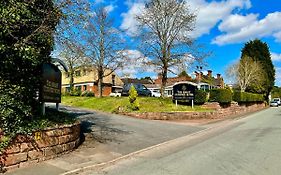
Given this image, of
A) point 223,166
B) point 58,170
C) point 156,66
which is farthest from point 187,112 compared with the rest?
point 58,170

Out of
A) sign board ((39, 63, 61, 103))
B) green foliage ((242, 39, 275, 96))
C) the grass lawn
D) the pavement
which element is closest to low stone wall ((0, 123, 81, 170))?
the pavement

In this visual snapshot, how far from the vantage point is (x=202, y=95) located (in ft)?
98.8

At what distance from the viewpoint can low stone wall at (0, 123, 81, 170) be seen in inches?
316

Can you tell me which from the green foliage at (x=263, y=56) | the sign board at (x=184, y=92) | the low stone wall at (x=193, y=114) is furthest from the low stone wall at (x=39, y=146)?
the green foliage at (x=263, y=56)

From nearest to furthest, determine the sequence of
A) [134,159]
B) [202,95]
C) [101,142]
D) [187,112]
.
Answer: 1. [134,159]
2. [101,142]
3. [187,112]
4. [202,95]

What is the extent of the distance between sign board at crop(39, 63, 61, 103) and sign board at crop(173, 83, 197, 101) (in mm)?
18057

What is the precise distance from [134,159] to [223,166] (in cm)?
290

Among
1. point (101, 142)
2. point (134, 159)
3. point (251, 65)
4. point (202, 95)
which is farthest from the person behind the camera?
point (251, 65)

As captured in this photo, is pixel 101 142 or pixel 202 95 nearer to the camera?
pixel 101 142

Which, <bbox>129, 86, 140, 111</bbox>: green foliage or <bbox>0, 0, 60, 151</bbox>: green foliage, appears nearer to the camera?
<bbox>0, 0, 60, 151</bbox>: green foliage

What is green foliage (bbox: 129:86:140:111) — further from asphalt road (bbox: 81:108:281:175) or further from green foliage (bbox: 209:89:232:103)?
asphalt road (bbox: 81:108:281:175)

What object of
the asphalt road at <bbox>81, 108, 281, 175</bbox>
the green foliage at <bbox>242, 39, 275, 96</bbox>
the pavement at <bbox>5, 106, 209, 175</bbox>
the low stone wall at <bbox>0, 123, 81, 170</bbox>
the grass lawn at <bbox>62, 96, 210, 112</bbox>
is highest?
the green foliage at <bbox>242, 39, 275, 96</bbox>

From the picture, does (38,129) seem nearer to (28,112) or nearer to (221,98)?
(28,112)

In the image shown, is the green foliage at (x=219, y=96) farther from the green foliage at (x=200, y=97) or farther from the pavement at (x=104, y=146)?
the pavement at (x=104, y=146)
